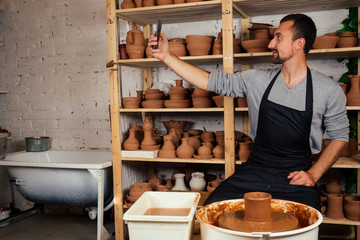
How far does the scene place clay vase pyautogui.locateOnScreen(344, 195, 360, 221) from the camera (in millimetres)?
2928

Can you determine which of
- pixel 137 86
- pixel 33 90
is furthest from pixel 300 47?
pixel 33 90

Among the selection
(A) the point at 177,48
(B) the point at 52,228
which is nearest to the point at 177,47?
(A) the point at 177,48

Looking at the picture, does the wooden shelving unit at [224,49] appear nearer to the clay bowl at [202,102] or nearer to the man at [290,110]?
the clay bowl at [202,102]

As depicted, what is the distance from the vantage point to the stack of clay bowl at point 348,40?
2993mm

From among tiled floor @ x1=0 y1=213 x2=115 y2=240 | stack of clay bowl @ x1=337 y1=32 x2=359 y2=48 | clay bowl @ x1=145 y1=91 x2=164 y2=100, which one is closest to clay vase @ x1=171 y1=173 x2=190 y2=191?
clay bowl @ x1=145 y1=91 x2=164 y2=100

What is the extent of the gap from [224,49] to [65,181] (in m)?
2.03

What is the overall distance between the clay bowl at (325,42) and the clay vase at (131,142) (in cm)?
177

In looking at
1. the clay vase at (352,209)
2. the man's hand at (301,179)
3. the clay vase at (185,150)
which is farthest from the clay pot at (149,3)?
the clay vase at (352,209)

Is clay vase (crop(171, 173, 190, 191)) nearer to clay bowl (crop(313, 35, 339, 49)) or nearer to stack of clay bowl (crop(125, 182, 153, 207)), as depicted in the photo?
stack of clay bowl (crop(125, 182, 153, 207))

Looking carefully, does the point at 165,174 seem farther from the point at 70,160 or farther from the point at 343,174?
the point at 343,174

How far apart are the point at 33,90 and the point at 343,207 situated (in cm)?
379

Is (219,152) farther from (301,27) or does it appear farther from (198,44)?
(301,27)

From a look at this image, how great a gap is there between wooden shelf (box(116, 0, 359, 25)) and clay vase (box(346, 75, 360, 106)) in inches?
27.5

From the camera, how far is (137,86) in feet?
13.1
